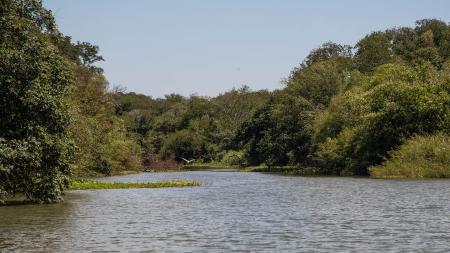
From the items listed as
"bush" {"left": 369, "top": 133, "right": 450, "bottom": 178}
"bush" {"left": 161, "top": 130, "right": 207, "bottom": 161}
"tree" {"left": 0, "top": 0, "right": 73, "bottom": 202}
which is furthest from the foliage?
"tree" {"left": 0, "top": 0, "right": 73, "bottom": 202}

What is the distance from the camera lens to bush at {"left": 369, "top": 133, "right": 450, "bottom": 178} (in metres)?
61.7

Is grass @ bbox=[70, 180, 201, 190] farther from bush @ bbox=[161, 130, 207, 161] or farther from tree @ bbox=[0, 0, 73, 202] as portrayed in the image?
bush @ bbox=[161, 130, 207, 161]

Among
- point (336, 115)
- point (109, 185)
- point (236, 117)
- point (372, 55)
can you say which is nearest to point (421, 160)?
point (336, 115)

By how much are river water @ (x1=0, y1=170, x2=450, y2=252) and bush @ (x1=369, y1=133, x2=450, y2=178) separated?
60.2 ft

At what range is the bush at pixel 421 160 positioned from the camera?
61.7 metres

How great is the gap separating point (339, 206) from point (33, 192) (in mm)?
18967

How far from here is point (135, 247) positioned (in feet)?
72.7

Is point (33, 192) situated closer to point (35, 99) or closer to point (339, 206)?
point (35, 99)

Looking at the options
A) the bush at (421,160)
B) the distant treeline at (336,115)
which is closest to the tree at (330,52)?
the distant treeline at (336,115)

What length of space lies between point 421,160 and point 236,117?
10114cm

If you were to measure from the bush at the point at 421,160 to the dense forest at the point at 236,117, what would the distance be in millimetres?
Result: 119

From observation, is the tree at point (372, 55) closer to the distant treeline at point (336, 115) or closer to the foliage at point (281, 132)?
the distant treeline at point (336, 115)

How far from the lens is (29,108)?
37.4 m

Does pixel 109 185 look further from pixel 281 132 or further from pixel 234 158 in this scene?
pixel 234 158
